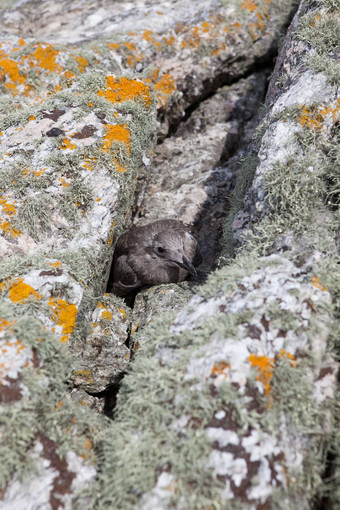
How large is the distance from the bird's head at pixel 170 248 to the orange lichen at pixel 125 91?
186cm

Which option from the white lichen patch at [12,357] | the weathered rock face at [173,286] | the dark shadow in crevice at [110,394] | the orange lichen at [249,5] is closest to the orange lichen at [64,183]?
the weathered rock face at [173,286]

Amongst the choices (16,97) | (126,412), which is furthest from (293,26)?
(126,412)

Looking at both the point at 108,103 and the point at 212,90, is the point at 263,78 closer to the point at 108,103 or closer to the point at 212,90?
the point at 212,90

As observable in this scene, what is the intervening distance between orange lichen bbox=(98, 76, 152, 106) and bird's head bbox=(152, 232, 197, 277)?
6.10ft

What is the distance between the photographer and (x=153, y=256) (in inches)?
227

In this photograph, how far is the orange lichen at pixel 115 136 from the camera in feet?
16.3

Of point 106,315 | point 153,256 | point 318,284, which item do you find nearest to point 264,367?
point 318,284

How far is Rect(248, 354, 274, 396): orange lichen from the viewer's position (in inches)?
113

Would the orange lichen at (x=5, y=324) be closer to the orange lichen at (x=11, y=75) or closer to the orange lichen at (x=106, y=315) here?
the orange lichen at (x=106, y=315)

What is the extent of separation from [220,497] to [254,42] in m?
7.28

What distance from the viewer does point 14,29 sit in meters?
8.02

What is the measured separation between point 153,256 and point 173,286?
2.51ft

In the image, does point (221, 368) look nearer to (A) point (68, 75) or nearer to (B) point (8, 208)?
(B) point (8, 208)

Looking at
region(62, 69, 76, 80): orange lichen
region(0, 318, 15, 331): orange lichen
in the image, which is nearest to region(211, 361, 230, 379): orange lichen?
region(0, 318, 15, 331): orange lichen
